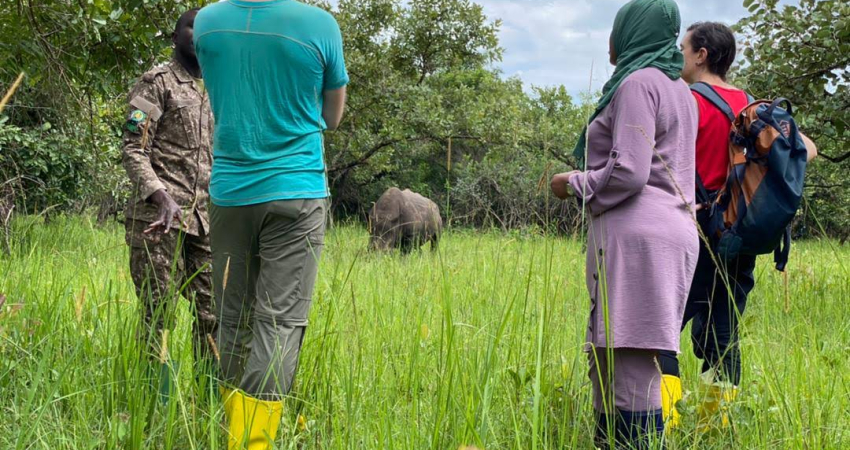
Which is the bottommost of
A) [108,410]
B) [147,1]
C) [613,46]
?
[108,410]

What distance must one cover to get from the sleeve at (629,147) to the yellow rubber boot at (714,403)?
78 cm

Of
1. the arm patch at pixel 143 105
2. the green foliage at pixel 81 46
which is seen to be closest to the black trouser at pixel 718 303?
the arm patch at pixel 143 105

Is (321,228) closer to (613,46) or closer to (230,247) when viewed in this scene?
(230,247)

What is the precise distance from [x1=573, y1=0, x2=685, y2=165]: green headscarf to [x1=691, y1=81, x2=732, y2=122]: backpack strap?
1.93ft

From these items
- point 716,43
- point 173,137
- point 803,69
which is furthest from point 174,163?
point 803,69

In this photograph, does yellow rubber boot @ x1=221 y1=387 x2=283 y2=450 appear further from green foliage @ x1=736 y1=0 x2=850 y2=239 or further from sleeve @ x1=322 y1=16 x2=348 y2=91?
green foliage @ x1=736 y1=0 x2=850 y2=239

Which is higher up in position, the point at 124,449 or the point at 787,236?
the point at 787,236

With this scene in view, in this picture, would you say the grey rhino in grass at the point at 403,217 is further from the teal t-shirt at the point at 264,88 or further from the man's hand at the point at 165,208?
the teal t-shirt at the point at 264,88

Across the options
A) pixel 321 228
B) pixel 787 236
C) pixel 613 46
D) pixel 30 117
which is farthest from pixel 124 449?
pixel 30 117

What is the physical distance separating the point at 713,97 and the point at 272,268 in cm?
174

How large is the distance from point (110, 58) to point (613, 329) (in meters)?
4.07

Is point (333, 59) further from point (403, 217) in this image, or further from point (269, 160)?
point (403, 217)

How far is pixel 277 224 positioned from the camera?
2.43m

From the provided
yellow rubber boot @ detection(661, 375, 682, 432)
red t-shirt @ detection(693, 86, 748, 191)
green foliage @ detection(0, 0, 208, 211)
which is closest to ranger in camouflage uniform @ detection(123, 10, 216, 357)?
green foliage @ detection(0, 0, 208, 211)
